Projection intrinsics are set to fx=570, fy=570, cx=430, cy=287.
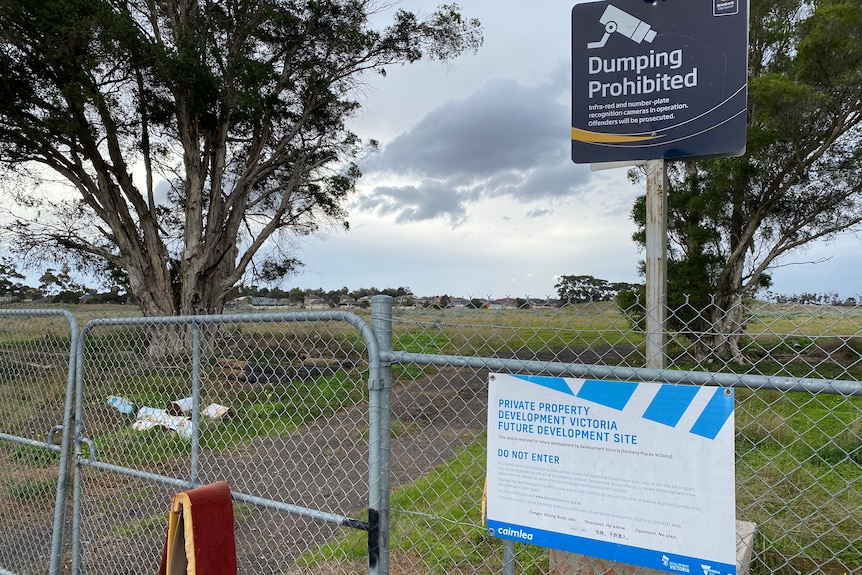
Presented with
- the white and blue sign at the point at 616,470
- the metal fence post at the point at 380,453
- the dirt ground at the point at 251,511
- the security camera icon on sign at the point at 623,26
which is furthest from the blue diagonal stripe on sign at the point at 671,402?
the security camera icon on sign at the point at 623,26

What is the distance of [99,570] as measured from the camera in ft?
14.5

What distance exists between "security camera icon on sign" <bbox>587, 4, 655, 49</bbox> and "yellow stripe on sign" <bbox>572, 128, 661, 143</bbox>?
1.70 feet

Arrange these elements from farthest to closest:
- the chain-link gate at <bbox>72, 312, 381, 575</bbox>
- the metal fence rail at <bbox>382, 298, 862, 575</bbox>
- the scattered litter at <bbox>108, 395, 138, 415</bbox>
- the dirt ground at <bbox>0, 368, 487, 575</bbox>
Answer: the scattered litter at <bbox>108, 395, 138, 415</bbox>, the dirt ground at <bbox>0, 368, 487, 575</bbox>, the chain-link gate at <bbox>72, 312, 381, 575</bbox>, the metal fence rail at <bbox>382, 298, 862, 575</bbox>

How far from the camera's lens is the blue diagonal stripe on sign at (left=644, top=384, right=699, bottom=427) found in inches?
75.2

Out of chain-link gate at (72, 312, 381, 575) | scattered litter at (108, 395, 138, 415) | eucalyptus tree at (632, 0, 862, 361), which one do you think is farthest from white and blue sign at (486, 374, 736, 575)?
eucalyptus tree at (632, 0, 862, 361)

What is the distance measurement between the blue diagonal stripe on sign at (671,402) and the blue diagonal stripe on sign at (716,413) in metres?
0.06

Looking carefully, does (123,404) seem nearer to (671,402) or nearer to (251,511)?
(251,511)

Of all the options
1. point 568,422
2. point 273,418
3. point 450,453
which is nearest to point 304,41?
point 273,418

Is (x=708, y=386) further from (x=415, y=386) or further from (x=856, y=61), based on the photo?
(x=856, y=61)

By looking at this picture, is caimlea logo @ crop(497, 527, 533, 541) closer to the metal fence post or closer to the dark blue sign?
the metal fence post

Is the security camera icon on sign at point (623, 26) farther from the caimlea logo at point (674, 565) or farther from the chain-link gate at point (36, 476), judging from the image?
the chain-link gate at point (36, 476)

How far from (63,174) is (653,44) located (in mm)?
17801

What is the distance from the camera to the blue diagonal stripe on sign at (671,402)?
1909 mm

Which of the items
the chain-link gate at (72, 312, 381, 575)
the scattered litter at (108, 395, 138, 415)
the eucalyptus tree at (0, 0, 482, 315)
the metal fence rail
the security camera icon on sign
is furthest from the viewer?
the eucalyptus tree at (0, 0, 482, 315)
